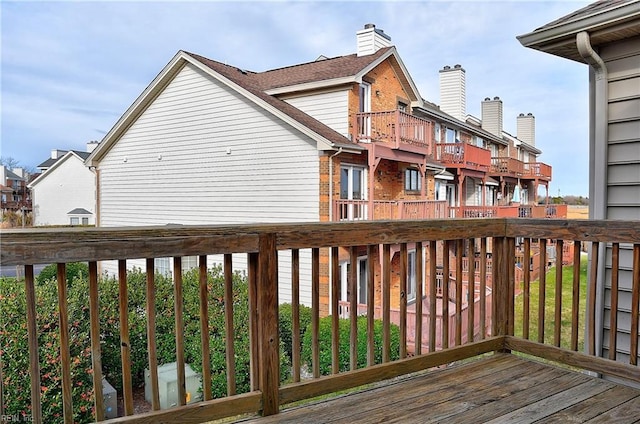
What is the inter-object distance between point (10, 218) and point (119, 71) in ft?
29.8

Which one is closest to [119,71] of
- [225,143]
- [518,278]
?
[225,143]

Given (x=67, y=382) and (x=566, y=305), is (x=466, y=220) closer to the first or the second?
(x=67, y=382)

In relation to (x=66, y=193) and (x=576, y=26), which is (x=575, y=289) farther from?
(x=66, y=193)

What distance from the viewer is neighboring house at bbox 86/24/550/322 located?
1005cm

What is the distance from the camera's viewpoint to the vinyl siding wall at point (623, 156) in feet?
9.39


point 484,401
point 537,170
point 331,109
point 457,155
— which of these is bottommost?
point 484,401

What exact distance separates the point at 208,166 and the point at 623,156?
9858mm

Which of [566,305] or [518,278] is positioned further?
[518,278]

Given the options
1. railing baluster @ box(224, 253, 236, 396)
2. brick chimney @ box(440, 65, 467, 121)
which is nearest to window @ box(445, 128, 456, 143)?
brick chimney @ box(440, 65, 467, 121)

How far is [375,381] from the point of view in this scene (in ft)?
7.36

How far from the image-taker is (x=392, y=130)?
11.1 metres

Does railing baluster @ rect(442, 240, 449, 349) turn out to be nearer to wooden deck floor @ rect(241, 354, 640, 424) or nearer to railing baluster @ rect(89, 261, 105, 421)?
wooden deck floor @ rect(241, 354, 640, 424)

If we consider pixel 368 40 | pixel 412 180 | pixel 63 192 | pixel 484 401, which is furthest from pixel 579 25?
pixel 63 192

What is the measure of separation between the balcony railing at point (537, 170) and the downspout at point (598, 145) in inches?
737
